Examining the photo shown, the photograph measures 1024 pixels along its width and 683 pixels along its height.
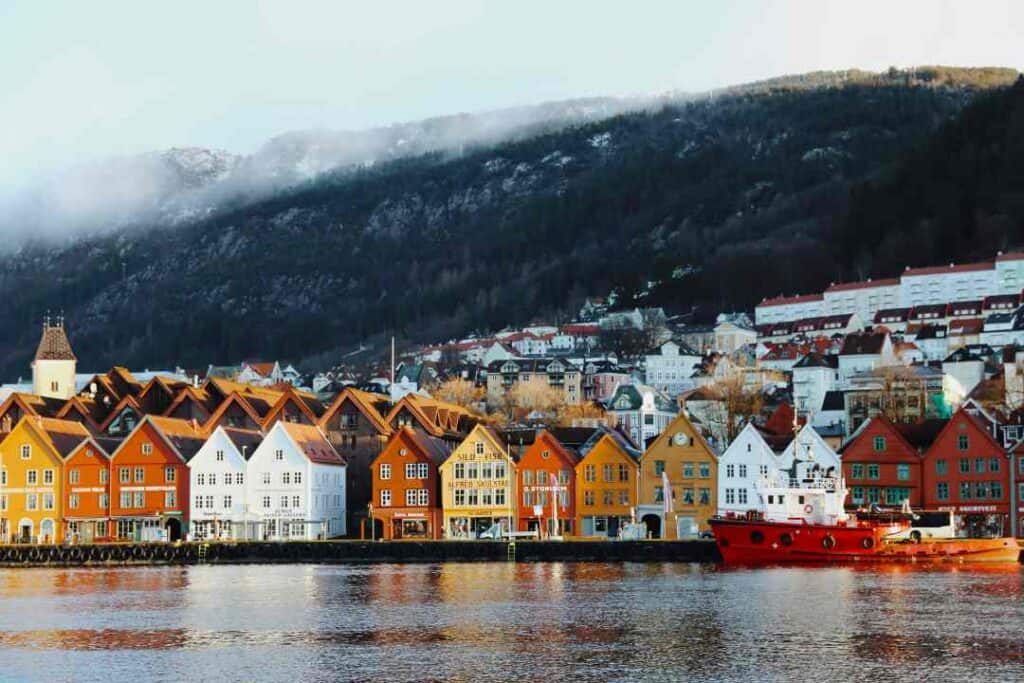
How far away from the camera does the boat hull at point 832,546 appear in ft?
308

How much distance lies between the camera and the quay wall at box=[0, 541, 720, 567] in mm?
100312

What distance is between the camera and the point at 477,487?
378 ft

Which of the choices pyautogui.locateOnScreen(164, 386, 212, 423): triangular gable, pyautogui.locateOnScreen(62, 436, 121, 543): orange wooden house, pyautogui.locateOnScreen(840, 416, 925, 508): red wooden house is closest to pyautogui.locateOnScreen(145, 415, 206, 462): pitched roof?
pyautogui.locateOnScreen(62, 436, 121, 543): orange wooden house

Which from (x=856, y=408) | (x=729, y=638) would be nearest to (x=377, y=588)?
(x=729, y=638)

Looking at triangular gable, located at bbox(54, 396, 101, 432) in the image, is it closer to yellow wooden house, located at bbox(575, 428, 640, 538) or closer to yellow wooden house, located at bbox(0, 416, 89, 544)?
yellow wooden house, located at bbox(0, 416, 89, 544)

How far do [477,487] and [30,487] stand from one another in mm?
31134

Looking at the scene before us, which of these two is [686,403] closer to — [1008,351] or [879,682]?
[1008,351]

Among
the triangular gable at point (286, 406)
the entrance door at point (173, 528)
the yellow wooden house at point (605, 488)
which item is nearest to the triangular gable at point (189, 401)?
the triangular gable at point (286, 406)

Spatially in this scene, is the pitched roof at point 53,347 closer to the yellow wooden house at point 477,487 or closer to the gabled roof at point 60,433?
the gabled roof at point 60,433

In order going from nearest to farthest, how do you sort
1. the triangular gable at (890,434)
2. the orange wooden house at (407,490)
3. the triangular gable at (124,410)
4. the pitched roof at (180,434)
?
1. the triangular gable at (890,434)
2. the orange wooden house at (407,490)
3. the pitched roof at (180,434)
4. the triangular gable at (124,410)

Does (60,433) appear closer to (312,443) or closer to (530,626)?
(312,443)

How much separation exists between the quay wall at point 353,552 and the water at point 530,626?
9555mm

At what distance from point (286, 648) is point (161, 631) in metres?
7.74

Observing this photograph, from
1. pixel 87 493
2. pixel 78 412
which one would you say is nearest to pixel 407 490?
pixel 87 493
